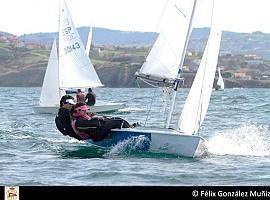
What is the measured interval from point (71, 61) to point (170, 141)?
48.0 feet

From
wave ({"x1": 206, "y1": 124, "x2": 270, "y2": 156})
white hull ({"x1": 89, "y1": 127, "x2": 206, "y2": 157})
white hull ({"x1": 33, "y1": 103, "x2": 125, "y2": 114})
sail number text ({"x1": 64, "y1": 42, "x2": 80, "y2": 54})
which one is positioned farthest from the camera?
white hull ({"x1": 33, "y1": 103, "x2": 125, "y2": 114})

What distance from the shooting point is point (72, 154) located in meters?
14.0

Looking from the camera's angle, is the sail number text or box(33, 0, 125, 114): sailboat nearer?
box(33, 0, 125, 114): sailboat

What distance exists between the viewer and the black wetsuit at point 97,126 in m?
13.8

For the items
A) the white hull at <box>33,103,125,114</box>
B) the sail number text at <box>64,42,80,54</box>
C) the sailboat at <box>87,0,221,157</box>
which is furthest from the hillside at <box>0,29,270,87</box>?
the sailboat at <box>87,0,221,157</box>

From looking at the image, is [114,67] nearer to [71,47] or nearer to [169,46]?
[71,47]

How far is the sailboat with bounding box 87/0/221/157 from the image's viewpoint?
13.2 m

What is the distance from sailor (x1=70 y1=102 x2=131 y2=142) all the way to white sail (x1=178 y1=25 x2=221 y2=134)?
1406 millimetres

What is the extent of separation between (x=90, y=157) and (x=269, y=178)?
13.7 ft

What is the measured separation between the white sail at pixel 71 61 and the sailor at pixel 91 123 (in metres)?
12.9

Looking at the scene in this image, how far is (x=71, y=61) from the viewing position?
1075 inches

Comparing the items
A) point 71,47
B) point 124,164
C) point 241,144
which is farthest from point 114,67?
point 124,164

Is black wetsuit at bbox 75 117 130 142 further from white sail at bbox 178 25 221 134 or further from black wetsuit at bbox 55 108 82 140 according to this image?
white sail at bbox 178 25 221 134
